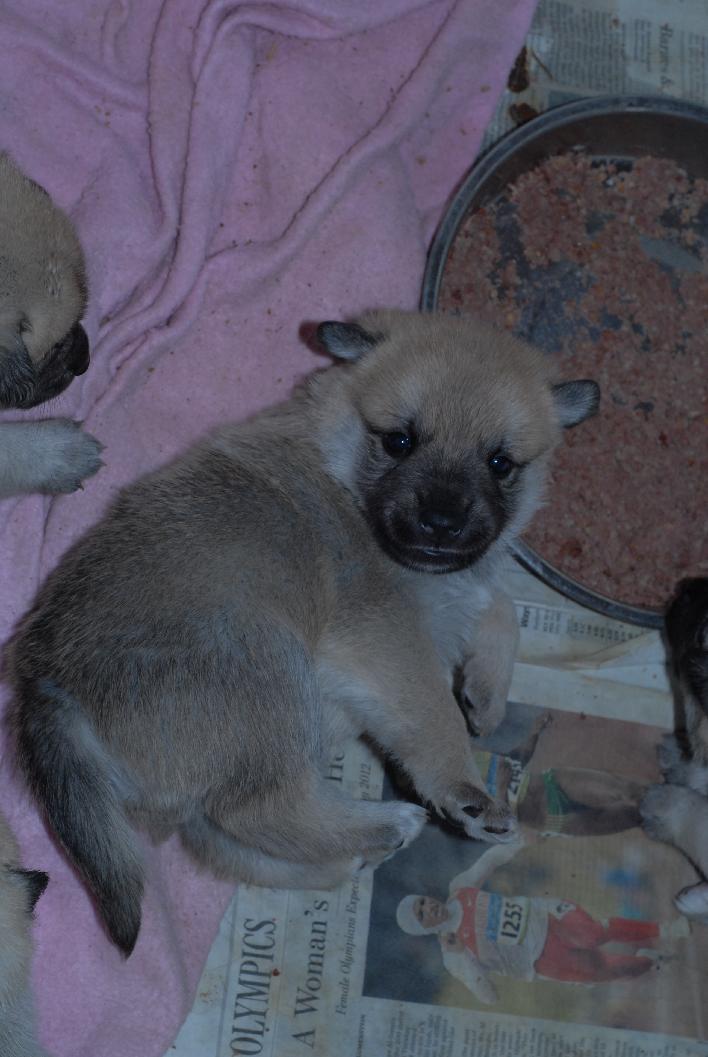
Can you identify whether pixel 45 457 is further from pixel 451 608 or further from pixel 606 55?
pixel 606 55

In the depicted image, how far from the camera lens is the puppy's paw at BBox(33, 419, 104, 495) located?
7.69ft

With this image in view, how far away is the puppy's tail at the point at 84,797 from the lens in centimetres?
186

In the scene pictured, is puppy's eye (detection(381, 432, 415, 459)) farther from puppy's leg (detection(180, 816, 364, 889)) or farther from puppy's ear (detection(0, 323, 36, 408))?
puppy's leg (detection(180, 816, 364, 889))

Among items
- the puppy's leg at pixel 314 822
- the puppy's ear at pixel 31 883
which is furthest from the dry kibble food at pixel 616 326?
the puppy's ear at pixel 31 883

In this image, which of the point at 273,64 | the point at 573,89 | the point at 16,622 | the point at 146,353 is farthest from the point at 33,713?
the point at 573,89

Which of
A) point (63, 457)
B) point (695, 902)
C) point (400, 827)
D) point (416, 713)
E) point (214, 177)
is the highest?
point (214, 177)

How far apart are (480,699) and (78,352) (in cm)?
108

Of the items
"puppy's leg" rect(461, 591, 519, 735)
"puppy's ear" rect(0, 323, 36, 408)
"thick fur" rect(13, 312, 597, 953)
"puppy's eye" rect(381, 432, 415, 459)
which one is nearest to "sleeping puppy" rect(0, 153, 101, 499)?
"puppy's ear" rect(0, 323, 36, 408)

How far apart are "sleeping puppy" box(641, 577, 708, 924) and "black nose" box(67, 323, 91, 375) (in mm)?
1358

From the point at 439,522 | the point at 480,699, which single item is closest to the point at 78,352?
the point at 439,522

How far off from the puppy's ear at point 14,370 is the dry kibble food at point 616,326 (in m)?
1.02

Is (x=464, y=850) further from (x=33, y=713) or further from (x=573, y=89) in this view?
(x=573, y=89)

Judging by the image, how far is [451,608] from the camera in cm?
224

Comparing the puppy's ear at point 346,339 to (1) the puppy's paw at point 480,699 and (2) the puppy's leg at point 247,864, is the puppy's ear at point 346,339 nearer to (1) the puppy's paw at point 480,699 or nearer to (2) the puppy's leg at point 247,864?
(1) the puppy's paw at point 480,699
